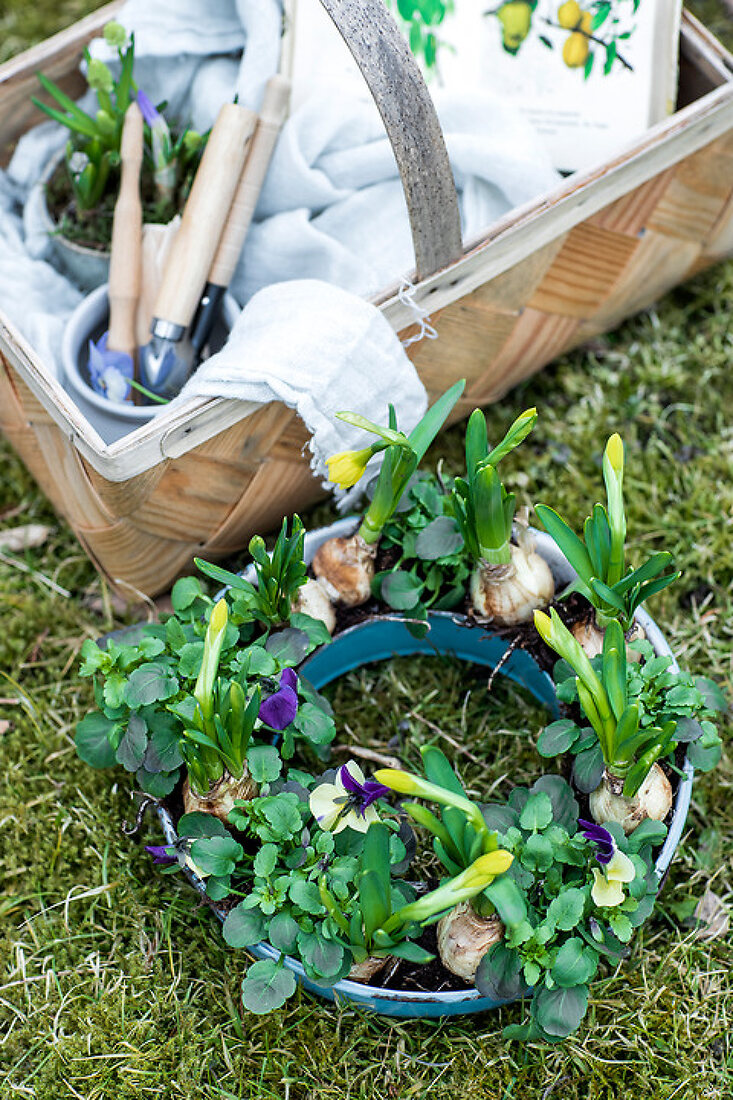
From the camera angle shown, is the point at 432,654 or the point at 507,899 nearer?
the point at 507,899

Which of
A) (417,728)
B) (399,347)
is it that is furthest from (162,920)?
(399,347)

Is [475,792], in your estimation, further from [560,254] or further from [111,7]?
[111,7]

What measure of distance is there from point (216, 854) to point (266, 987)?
4.5 inches

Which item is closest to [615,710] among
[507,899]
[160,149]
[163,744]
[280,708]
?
[507,899]

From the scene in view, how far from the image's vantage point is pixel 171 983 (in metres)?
1.04

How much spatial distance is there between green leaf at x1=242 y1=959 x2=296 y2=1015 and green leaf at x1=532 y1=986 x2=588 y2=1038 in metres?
0.20

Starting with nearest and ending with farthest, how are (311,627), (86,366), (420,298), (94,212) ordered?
(311,627)
(420,298)
(86,366)
(94,212)

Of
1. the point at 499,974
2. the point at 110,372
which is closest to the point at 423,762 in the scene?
the point at 499,974

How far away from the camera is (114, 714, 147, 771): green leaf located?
937mm

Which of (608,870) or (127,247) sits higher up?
(127,247)

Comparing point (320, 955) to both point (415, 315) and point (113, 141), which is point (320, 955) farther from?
point (113, 141)

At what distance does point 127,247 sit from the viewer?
1190 mm

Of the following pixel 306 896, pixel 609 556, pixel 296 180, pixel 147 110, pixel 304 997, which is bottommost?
pixel 304 997

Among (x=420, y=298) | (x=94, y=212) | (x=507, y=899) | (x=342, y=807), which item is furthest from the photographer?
(x=94, y=212)
